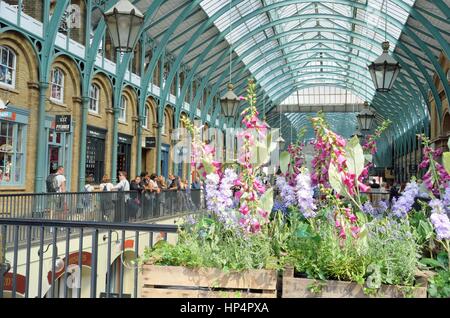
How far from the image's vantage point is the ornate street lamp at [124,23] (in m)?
7.67

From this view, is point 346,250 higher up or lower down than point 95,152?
lower down

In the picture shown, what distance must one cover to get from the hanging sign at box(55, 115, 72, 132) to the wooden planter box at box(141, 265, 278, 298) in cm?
1460

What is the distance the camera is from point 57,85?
18.7 meters

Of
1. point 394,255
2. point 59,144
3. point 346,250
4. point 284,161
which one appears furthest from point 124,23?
point 59,144

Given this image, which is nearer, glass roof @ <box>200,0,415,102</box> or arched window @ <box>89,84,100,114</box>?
arched window @ <box>89,84,100,114</box>

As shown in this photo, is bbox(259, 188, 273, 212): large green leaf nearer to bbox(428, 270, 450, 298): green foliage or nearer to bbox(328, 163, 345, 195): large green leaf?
bbox(328, 163, 345, 195): large green leaf

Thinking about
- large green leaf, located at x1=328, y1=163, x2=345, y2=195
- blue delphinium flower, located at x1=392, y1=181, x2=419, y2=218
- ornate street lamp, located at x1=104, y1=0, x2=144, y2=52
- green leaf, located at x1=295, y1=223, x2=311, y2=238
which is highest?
ornate street lamp, located at x1=104, y1=0, x2=144, y2=52

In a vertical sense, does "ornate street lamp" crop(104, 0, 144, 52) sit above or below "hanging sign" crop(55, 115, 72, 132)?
above

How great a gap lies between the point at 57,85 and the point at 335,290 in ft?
56.2

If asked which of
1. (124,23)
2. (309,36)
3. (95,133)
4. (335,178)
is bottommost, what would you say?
(335,178)

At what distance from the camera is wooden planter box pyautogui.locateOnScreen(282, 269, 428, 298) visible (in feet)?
10.2

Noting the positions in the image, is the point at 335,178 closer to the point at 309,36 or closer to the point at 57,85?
the point at 57,85

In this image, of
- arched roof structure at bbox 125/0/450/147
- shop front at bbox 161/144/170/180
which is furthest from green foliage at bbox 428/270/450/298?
shop front at bbox 161/144/170/180
